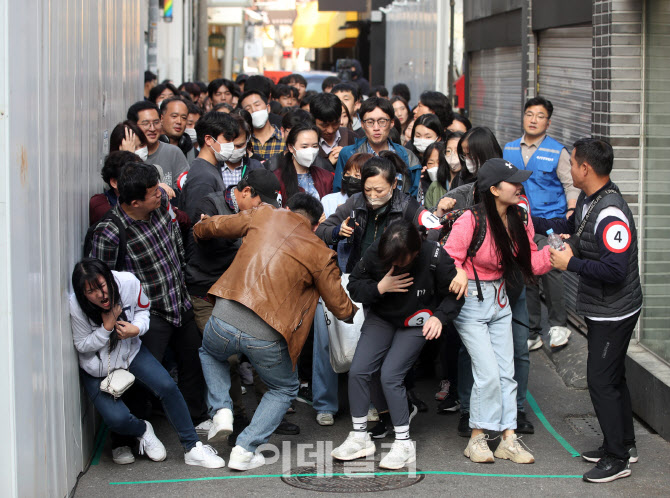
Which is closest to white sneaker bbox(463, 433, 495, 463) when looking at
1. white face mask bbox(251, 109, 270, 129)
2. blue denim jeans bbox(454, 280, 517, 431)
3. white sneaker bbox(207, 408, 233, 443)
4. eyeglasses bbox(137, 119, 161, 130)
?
blue denim jeans bbox(454, 280, 517, 431)

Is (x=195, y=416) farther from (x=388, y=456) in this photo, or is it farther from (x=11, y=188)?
(x=11, y=188)

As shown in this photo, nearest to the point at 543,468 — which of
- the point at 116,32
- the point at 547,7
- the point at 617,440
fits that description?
the point at 617,440

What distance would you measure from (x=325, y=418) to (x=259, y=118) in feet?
11.2

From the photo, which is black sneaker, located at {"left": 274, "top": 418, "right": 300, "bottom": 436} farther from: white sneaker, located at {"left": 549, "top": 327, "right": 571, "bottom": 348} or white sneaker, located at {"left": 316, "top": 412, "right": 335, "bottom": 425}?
white sneaker, located at {"left": 549, "top": 327, "right": 571, "bottom": 348}

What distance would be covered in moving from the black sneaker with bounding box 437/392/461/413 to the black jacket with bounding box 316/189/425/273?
1.19 metres

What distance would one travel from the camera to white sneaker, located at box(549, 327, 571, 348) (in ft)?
25.1

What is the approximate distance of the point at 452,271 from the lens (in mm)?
5340

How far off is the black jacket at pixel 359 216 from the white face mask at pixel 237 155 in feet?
3.42

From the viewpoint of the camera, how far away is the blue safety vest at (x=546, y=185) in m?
7.52

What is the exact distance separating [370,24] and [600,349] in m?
25.5

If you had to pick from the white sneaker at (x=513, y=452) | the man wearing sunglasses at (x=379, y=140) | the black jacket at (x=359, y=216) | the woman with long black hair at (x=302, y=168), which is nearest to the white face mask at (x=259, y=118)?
the man wearing sunglasses at (x=379, y=140)

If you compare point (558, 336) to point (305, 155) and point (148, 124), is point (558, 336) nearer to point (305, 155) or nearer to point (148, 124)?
point (305, 155)

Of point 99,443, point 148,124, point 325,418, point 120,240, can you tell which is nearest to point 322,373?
point 325,418

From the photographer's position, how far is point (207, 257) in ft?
19.9
